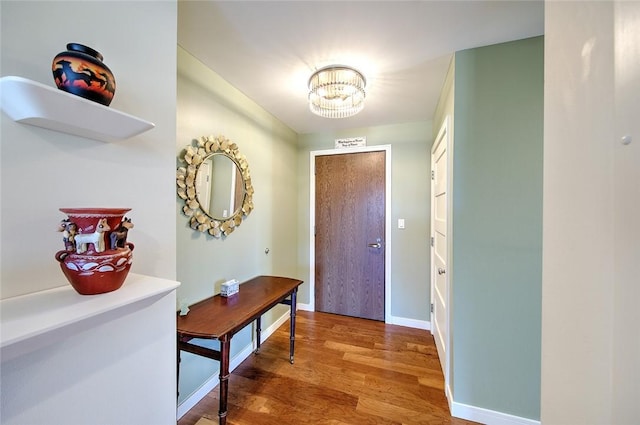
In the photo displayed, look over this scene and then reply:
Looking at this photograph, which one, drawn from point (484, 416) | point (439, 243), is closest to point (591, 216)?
point (484, 416)

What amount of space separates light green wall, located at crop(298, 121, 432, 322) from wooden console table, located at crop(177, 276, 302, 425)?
4.55 feet

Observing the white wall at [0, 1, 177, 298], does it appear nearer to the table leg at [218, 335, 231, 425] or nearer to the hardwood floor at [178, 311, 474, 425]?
the table leg at [218, 335, 231, 425]

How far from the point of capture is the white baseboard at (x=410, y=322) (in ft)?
8.71

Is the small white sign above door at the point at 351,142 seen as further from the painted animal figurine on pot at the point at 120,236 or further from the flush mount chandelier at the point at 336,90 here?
the painted animal figurine on pot at the point at 120,236

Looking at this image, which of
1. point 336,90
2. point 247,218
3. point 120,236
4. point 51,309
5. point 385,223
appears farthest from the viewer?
point 385,223

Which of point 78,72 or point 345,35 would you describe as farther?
point 345,35

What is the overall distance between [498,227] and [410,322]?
5.77 feet

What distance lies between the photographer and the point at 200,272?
5.43 feet

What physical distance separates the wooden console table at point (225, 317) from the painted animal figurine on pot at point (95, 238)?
2.71 feet

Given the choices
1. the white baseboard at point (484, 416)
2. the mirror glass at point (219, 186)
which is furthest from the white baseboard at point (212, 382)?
the white baseboard at point (484, 416)

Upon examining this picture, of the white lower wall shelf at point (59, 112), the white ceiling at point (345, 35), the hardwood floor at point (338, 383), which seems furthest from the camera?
the hardwood floor at point (338, 383)

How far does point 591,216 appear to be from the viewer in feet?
1.67

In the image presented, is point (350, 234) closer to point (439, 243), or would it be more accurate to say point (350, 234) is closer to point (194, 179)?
point (439, 243)

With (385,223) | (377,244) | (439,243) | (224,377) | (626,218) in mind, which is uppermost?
(626,218)
